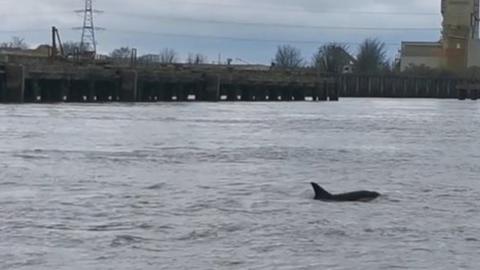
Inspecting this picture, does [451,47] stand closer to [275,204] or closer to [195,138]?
[195,138]

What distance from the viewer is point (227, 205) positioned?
817 inches

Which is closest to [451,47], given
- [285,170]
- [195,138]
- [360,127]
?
[360,127]

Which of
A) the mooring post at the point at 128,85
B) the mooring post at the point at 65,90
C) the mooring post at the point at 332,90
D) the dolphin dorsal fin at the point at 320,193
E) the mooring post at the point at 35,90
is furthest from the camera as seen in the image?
the mooring post at the point at 332,90

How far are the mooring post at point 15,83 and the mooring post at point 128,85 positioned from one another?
13.2m

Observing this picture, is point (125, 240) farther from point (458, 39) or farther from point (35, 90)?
point (458, 39)

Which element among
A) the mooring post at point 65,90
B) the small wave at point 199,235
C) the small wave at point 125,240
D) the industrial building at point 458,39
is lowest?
the small wave at point 125,240

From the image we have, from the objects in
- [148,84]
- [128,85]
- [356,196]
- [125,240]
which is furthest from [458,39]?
[125,240]

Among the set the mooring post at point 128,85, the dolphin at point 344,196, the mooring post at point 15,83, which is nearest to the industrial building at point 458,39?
the mooring post at point 128,85

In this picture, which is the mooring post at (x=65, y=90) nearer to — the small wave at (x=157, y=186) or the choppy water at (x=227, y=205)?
the choppy water at (x=227, y=205)

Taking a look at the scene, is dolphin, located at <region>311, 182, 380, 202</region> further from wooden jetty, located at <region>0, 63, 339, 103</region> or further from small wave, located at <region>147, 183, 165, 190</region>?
wooden jetty, located at <region>0, 63, 339, 103</region>

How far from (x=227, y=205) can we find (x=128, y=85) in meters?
64.3

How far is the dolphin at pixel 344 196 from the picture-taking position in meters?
22.1

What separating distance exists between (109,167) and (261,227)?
10.3 m

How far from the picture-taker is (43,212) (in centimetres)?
1912
